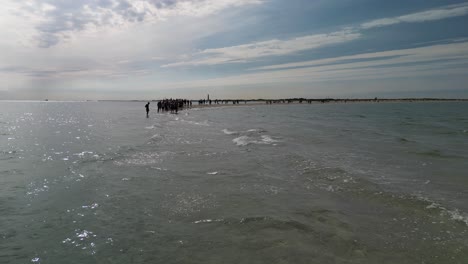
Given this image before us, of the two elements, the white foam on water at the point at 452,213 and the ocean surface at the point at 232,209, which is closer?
the ocean surface at the point at 232,209

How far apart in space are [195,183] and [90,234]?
419 cm

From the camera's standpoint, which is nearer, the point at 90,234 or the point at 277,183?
the point at 90,234

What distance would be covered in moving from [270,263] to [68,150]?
1531 centimetres

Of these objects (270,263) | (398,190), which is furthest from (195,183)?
(398,190)

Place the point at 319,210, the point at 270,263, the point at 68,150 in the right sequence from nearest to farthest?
the point at 270,263 < the point at 319,210 < the point at 68,150

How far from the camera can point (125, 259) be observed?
5152 mm

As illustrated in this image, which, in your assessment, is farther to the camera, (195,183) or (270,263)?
(195,183)

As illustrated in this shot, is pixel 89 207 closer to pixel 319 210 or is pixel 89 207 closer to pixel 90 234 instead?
pixel 90 234

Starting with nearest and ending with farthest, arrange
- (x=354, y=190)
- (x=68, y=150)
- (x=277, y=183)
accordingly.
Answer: (x=354, y=190), (x=277, y=183), (x=68, y=150)

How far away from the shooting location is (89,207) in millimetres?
7715

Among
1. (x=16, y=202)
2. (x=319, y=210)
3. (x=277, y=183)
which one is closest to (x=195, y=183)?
(x=277, y=183)

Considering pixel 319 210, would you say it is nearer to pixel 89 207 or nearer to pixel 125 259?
pixel 125 259

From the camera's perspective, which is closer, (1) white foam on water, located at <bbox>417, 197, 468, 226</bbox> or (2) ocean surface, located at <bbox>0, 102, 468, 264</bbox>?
(2) ocean surface, located at <bbox>0, 102, 468, 264</bbox>

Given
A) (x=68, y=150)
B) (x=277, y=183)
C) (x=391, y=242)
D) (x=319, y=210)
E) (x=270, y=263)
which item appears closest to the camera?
(x=270, y=263)
